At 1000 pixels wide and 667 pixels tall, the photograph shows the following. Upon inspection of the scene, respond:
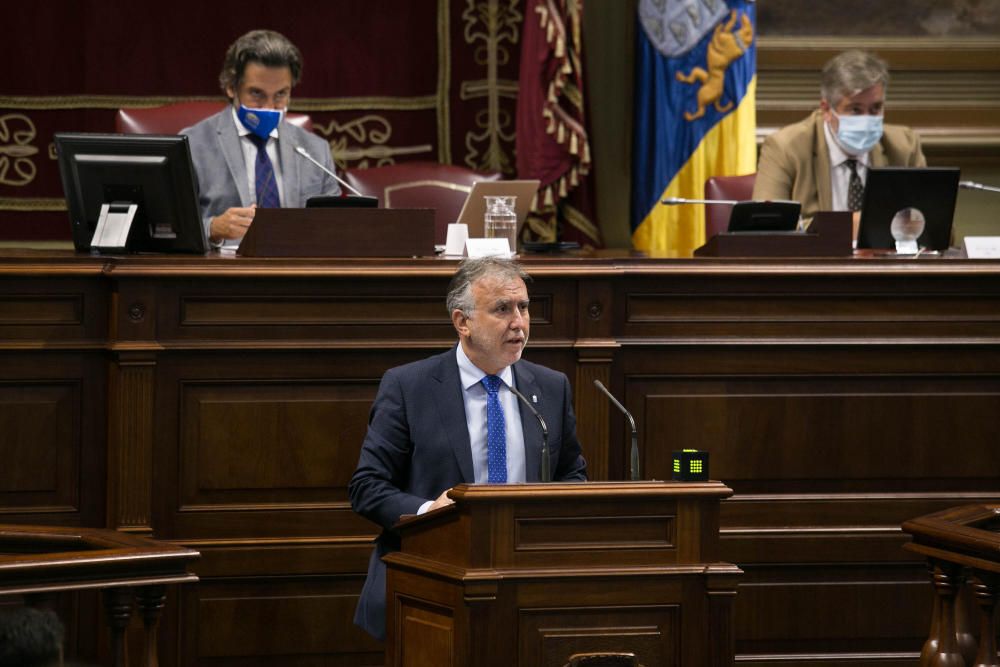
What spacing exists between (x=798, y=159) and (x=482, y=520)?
323 centimetres

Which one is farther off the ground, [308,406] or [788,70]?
[788,70]

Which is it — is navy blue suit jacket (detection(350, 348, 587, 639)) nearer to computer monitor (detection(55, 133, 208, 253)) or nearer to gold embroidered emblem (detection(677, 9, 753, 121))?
computer monitor (detection(55, 133, 208, 253))

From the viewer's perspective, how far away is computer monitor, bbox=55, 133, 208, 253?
194 inches

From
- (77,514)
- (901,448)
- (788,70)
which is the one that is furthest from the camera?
(788,70)

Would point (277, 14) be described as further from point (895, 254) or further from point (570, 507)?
point (570, 507)

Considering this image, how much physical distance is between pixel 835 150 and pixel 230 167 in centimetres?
230

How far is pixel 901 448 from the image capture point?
5027 millimetres

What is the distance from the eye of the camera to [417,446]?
404cm

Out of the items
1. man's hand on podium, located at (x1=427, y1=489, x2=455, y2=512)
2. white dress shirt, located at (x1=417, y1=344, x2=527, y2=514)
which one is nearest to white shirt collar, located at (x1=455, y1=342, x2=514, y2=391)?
white dress shirt, located at (x1=417, y1=344, x2=527, y2=514)

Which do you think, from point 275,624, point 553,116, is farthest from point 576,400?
point 553,116

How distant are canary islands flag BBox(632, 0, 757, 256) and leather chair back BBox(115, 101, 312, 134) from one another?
1.87 m

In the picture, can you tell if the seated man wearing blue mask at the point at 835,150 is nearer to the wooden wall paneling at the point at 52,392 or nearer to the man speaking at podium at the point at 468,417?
the man speaking at podium at the point at 468,417

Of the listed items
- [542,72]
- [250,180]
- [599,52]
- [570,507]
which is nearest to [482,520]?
[570,507]

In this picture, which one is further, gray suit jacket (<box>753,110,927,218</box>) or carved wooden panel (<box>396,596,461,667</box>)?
gray suit jacket (<box>753,110,927,218</box>)
